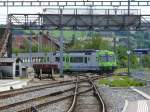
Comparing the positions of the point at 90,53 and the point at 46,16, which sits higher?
the point at 46,16

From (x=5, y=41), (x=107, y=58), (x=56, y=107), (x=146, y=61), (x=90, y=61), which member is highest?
(x=5, y=41)

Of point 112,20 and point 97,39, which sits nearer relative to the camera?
point 112,20

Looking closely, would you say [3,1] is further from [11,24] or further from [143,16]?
[143,16]

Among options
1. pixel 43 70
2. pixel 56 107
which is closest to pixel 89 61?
pixel 43 70

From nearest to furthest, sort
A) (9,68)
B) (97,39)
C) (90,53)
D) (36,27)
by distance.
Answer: (9,68)
(36,27)
(90,53)
(97,39)

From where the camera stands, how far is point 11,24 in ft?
183

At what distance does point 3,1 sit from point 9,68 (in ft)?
21.6

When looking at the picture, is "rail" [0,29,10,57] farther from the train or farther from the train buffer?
the train

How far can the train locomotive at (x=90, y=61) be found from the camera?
6634 cm

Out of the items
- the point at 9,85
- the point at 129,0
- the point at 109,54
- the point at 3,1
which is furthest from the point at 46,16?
the point at 9,85

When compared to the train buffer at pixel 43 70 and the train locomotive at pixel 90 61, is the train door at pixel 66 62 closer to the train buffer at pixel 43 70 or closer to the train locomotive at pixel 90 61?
the train locomotive at pixel 90 61

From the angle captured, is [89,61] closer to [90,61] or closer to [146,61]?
[90,61]

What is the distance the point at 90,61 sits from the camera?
217 feet

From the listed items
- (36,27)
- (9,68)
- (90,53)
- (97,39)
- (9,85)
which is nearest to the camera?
(9,85)
